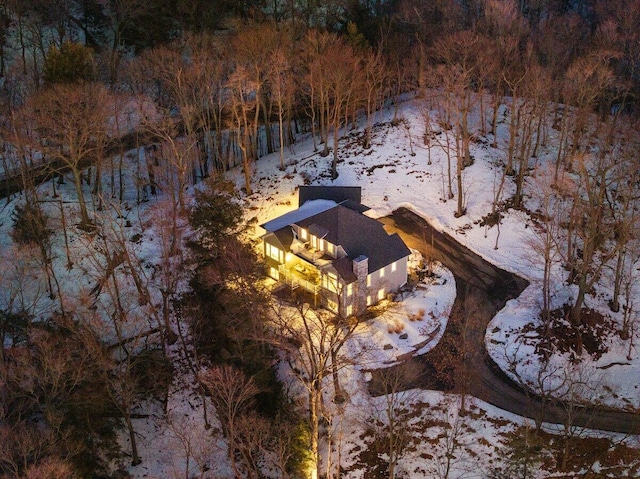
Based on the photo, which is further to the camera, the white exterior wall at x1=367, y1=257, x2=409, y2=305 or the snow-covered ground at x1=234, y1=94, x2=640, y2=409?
the white exterior wall at x1=367, y1=257, x2=409, y2=305

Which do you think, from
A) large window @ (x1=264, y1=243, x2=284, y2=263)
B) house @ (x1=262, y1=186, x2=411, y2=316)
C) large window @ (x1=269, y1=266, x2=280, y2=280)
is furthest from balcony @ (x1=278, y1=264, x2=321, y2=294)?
large window @ (x1=264, y1=243, x2=284, y2=263)

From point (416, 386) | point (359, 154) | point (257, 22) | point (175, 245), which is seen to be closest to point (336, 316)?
point (416, 386)

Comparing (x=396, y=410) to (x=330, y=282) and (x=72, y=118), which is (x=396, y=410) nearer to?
(x=330, y=282)

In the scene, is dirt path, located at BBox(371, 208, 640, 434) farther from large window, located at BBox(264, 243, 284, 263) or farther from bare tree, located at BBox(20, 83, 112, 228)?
bare tree, located at BBox(20, 83, 112, 228)

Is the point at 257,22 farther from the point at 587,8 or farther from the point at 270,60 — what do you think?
the point at 587,8

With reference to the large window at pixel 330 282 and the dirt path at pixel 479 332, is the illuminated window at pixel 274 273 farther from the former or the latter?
the dirt path at pixel 479 332

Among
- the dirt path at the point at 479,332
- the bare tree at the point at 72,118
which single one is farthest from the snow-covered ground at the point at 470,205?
the bare tree at the point at 72,118

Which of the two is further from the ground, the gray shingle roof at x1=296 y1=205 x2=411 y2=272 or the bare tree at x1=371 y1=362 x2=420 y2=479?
the gray shingle roof at x1=296 y1=205 x2=411 y2=272
